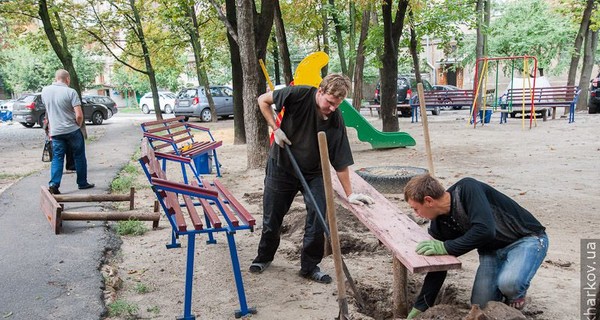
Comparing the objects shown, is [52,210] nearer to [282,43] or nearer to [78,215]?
[78,215]

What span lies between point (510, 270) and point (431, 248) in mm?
484

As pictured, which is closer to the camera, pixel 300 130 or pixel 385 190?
pixel 300 130

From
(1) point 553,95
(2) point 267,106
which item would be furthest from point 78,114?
(1) point 553,95

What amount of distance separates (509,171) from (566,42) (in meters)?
24.4

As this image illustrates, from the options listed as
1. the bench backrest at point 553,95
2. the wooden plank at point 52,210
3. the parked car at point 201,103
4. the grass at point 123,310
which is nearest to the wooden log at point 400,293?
the grass at point 123,310

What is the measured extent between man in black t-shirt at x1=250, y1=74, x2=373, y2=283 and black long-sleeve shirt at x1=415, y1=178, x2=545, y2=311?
2.79 feet

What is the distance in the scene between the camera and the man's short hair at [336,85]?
3643mm

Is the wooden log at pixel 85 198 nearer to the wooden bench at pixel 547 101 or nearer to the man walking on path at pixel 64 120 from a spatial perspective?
the man walking on path at pixel 64 120

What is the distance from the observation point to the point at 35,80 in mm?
45531

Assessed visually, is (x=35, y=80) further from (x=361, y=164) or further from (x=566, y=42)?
(x=361, y=164)

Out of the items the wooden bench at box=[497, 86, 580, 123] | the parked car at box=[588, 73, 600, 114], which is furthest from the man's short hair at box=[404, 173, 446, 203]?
the parked car at box=[588, 73, 600, 114]

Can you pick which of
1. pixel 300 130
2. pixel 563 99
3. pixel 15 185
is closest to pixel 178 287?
pixel 300 130

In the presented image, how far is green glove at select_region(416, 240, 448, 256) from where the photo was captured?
297 centimetres

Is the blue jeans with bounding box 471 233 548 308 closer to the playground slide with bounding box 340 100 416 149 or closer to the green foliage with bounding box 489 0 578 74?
the playground slide with bounding box 340 100 416 149
